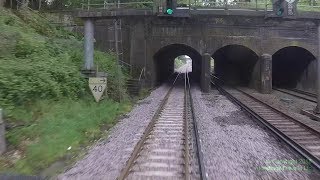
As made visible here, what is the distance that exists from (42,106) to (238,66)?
27698 millimetres

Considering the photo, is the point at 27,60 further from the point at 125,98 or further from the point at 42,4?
the point at 42,4

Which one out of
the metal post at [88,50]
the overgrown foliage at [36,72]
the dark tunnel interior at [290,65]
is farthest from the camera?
the dark tunnel interior at [290,65]

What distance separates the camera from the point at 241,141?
10781 millimetres

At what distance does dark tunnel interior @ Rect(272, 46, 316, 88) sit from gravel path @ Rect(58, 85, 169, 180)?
63.2 ft

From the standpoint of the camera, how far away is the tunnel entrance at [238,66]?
95.1ft

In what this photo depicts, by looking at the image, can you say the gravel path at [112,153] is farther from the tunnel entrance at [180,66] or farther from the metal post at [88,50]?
the tunnel entrance at [180,66]

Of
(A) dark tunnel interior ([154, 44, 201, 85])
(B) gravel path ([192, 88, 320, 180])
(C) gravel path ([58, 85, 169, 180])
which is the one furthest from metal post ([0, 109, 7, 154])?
(A) dark tunnel interior ([154, 44, 201, 85])

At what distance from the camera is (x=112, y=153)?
944 cm

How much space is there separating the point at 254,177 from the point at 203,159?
59.0 inches

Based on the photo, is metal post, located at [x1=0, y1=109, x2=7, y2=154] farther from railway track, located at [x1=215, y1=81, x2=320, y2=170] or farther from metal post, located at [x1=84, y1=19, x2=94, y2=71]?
metal post, located at [x1=84, y1=19, x2=94, y2=71]

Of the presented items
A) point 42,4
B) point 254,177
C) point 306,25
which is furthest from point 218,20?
point 254,177

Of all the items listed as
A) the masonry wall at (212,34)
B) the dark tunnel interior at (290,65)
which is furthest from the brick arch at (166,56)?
the dark tunnel interior at (290,65)

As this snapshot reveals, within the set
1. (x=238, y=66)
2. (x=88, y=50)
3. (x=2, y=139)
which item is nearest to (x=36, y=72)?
(x=2, y=139)

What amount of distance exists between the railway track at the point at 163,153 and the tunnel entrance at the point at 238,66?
53.1ft
